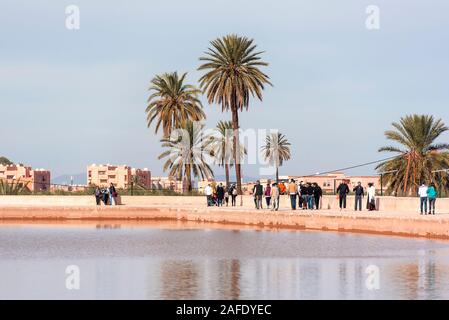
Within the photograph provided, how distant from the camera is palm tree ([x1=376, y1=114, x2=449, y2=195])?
182 ft

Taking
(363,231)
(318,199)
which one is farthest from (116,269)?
(318,199)

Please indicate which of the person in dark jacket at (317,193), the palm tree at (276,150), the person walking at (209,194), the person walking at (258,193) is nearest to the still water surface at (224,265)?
the person in dark jacket at (317,193)

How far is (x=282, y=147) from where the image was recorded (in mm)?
120812

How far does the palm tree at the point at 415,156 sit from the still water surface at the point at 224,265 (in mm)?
18823

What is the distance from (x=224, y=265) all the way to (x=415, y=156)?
107ft

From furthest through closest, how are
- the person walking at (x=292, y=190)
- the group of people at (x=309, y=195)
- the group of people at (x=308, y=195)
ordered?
the person walking at (x=292, y=190), the group of people at (x=308, y=195), the group of people at (x=309, y=195)

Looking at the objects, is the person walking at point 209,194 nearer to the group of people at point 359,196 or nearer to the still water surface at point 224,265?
the group of people at point 359,196

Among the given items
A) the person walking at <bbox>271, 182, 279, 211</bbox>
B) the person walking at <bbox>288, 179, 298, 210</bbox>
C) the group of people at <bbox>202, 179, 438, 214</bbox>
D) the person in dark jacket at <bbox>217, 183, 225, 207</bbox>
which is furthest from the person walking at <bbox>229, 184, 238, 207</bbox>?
the person walking at <bbox>288, 179, 298, 210</bbox>

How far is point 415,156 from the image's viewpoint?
56281 mm

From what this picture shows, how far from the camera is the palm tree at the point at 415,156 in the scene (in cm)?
5562

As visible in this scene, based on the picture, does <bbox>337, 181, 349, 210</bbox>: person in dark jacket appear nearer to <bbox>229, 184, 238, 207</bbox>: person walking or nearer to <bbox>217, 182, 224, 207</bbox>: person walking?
<bbox>229, 184, 238, 207</bbox>: person walking

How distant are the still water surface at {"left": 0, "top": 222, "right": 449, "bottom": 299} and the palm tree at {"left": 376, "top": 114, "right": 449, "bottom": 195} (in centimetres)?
1882

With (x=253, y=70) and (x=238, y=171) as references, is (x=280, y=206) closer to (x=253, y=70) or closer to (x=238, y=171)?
(x=238, y=171)
